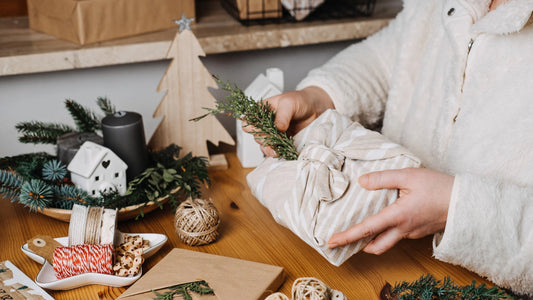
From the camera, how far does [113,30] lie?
133 cm

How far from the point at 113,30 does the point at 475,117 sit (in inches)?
36.8

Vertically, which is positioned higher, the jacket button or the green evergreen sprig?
the jacket button

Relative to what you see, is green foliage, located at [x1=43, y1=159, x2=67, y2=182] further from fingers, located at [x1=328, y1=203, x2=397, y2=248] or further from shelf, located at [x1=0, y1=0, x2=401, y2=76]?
fingers, located at [x1=328, y1=203, x2=397, y2=248]

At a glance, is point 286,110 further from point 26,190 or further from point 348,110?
point 26,190

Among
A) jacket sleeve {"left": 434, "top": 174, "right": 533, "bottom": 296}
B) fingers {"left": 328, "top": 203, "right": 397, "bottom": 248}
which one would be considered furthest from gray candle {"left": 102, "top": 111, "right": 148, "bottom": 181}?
jacket sleeve {"left": 434, "top": 174, "right": 533, "bottom": 296}

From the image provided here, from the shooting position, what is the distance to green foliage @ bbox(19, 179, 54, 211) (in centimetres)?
93

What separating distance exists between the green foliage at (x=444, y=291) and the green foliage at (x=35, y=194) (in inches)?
25.8

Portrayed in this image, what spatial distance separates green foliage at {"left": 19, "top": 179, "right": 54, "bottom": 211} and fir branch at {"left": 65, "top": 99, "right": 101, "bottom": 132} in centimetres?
24

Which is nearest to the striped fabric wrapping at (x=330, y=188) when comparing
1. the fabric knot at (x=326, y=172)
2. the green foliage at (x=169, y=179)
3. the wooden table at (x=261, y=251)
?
the fabric knot at (x=326, y=172)

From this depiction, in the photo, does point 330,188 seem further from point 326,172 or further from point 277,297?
point 277,297

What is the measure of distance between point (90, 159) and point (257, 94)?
42 centimetres

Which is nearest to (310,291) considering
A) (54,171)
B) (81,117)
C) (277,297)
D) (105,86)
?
(277,297)

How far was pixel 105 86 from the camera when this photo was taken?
1.45 m

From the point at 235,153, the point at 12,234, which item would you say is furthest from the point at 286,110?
the point at 12,234
